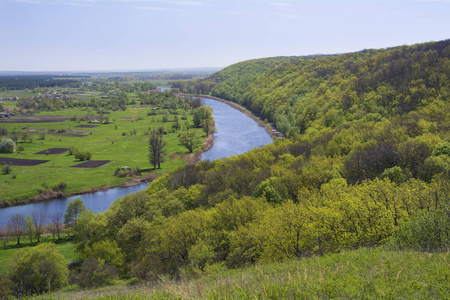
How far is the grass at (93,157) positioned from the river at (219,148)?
3.16 metres

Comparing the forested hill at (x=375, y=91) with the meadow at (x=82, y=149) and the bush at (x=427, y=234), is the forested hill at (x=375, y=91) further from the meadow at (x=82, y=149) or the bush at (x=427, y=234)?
the bush at (x=427, y=234)

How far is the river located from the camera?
173 ft

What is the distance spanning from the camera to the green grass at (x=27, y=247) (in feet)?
116

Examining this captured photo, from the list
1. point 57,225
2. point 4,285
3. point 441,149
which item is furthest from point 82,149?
point 441,149

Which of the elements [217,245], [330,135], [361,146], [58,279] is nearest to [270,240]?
[217,245]

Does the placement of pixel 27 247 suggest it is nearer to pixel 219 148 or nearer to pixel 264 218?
pixel 264 218

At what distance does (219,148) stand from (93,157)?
35953mm

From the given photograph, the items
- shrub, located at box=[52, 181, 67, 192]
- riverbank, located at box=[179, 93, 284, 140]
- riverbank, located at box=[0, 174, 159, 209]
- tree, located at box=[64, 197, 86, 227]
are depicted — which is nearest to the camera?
tree, located at box=[64, 197, 86, 227]

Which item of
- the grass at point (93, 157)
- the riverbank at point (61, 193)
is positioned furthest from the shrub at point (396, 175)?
the grass at point (93, 157)

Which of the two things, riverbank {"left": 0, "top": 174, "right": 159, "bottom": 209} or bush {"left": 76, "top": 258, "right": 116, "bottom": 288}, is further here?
riverbank {"left": 0, "top": 174, "right": 159, "bottom": 209}

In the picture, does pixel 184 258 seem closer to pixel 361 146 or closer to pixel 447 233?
pixel 447 233

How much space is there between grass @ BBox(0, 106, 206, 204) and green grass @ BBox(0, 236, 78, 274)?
17214 mm

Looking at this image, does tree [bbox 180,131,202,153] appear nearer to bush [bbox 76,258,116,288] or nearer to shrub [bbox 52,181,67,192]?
shrub [bbox 52,181,67,192]

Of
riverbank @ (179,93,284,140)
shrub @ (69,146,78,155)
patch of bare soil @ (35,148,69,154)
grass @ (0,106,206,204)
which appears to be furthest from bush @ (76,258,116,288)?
riverbank @ (179,93,284,140)
